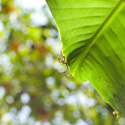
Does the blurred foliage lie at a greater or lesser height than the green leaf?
lesser

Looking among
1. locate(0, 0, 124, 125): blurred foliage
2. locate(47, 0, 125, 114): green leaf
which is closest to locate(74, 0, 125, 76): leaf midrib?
locate(47, 0, 125, 114): green leaf

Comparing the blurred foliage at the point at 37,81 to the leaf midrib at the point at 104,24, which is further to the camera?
the blurred foliage at the point at 37,81

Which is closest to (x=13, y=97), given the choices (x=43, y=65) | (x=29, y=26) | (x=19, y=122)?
(x=19, y=122)

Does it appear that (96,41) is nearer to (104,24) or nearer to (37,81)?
(104,24)

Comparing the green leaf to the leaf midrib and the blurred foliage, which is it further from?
the blurred foliage

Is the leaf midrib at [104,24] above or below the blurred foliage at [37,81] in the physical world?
above

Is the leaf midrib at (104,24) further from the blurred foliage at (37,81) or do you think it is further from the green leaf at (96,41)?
the blurred foliage at (37,81)

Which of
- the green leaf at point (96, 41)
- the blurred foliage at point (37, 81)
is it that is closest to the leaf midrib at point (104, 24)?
the green leaf at point (96, 41)
